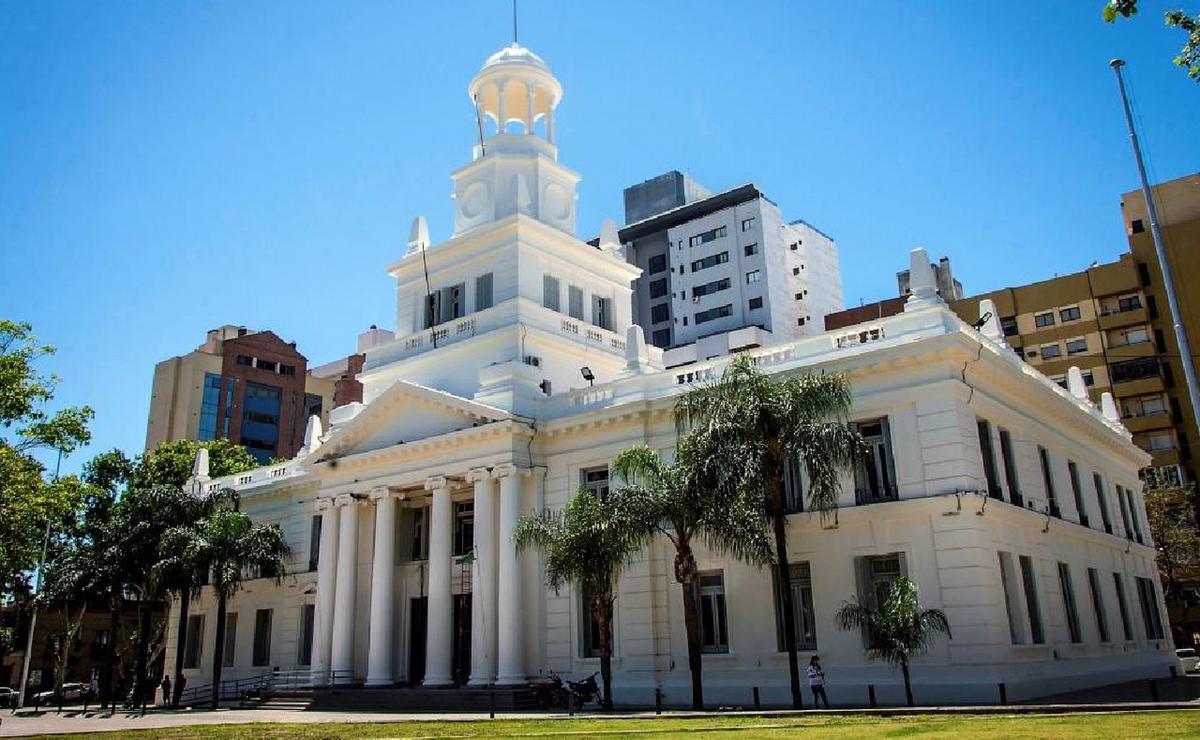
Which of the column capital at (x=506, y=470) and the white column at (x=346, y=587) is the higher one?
the column capital at (x=506, y=470)

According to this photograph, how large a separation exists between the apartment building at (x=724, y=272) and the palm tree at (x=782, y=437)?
178 ft

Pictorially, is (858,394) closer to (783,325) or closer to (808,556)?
(808,556)

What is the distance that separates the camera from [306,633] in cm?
3931

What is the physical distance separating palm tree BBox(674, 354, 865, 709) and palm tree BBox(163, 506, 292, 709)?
20.5 meters

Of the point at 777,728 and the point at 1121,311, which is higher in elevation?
the point at 1121,311

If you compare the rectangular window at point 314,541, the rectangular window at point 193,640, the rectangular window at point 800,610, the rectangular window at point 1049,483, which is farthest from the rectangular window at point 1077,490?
the rectangular window at point 193,640

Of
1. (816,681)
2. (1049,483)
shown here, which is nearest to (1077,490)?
(1049,483)

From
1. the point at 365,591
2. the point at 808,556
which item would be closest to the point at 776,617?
the point at 808,556

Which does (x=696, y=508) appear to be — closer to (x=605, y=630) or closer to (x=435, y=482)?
(x=605, y=630)

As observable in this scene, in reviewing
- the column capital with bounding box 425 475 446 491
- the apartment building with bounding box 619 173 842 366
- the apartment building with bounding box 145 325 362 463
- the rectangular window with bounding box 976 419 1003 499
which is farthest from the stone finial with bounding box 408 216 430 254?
the apartment building with bounding box 145 325 362 463

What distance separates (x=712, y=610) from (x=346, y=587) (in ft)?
46.3

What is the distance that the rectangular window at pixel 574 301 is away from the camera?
3907cm

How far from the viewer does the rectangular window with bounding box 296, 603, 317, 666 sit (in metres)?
39.0

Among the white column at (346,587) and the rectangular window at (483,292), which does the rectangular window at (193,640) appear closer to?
the white column at (346,587)
